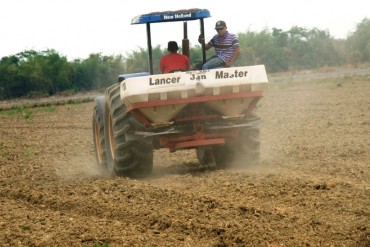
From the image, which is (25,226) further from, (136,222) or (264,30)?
(264,30)

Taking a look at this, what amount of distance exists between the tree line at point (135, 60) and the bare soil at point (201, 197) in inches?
866

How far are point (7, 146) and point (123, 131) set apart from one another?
20.9 ft

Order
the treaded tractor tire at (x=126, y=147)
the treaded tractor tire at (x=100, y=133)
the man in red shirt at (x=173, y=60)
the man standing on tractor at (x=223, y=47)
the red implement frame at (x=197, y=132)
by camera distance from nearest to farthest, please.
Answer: the red implement frame at (x=197, y=132) < the treaded tractor tire at (x=126, y=147) < the man in red shirt at (x=173, y=60) < the man standing on tractor at (x=223, y=47) < the treaded tractor tire at (x=100, y=133)

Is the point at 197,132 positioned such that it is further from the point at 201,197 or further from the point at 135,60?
the point at 135,60

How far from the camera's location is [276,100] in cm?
2406

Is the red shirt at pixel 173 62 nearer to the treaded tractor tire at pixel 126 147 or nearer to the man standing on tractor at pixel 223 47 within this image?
the man standing on tractor at pixel 223 47

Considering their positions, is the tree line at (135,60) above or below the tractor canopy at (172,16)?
below

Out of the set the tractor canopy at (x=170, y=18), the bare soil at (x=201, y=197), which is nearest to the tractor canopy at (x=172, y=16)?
the tractor canopy at (x=170, y=18)

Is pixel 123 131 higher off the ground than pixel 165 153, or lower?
higher

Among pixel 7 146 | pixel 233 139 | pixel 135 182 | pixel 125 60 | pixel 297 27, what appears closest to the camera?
pixel 135 182

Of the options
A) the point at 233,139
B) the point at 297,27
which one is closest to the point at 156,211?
the point at 233,139

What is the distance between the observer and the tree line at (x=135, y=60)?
39062 millimetres

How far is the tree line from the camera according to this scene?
3906 cm

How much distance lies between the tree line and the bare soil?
22.0 metres
